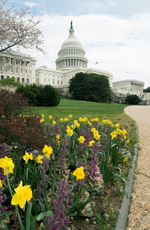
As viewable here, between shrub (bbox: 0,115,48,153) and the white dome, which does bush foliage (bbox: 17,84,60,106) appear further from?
the white dome

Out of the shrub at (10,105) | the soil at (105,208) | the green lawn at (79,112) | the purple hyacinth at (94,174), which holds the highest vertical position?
the shrub at (10,105)

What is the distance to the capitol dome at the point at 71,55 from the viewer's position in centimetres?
7981

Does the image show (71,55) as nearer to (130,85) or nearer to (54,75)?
(54,75)

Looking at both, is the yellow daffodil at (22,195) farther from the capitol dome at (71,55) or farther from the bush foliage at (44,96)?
the capitol dome at (71,55)

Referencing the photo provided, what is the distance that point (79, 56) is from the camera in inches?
3142

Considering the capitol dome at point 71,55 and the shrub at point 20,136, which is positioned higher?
the capitol dome at point 71,55

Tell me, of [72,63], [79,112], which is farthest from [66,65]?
[79,112]

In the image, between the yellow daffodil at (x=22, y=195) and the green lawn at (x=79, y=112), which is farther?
the green lawn at (x=79, y=112)

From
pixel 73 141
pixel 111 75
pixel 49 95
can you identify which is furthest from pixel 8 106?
pixel 111 75

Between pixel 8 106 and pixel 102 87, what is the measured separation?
44.2 metres

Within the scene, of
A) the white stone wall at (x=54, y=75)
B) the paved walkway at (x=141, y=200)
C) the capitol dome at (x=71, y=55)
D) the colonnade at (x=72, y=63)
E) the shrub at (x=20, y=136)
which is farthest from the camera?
the colonnade at (x=72, y=63)

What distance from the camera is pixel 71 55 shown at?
7950 centimetres

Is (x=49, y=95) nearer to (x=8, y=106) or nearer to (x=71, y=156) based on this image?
(x=8, y=106)

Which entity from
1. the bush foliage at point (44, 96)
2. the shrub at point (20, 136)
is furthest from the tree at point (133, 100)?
the shrub at point (20, 136)
